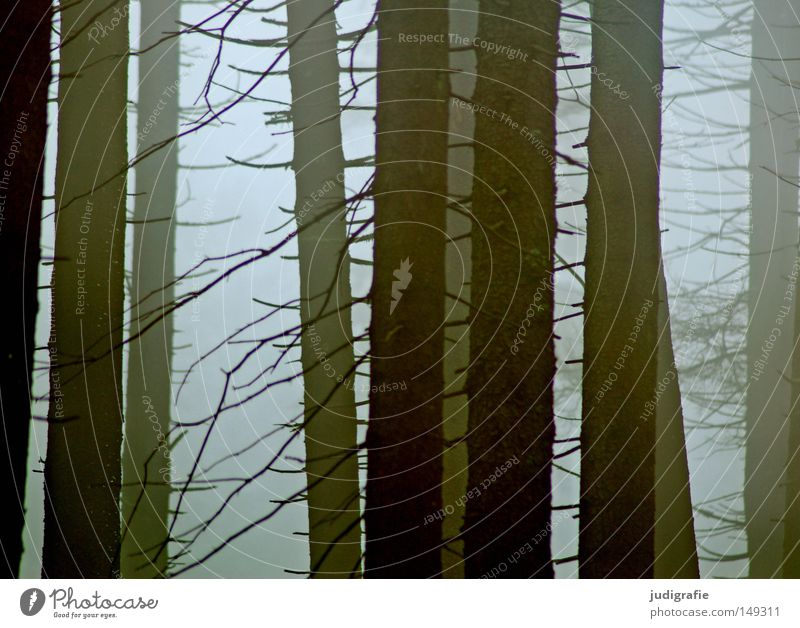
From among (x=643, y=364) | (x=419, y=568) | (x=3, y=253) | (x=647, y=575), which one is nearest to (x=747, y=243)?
(x=643, y=364)

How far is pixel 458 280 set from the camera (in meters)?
0.72

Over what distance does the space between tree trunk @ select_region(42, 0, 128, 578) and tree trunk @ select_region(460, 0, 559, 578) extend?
48cm

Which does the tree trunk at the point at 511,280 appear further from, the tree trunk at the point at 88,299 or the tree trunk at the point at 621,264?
the tree trunk at the point at 88,299

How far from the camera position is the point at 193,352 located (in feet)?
2.38

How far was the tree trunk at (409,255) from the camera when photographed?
2.35 feet

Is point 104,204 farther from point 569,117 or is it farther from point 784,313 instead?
point 784,313

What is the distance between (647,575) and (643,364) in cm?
29

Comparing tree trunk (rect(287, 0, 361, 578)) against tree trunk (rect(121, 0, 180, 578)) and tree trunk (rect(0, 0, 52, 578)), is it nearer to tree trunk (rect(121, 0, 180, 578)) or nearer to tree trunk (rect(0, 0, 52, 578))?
tree trunk (rect(121, 0, 180, 578))

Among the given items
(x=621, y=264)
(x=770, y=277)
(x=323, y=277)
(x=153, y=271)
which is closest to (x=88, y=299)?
(x=153, y=271)
